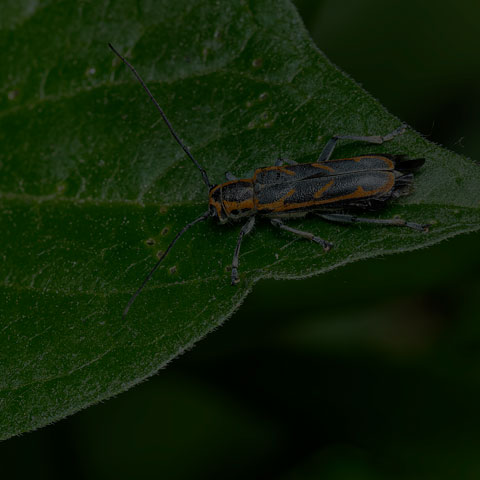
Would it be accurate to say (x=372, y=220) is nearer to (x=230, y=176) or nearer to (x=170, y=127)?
(x=230, y=176)

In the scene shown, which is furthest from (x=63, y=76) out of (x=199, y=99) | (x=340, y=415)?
(x=340, y=415)

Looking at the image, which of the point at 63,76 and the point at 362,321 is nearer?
the point at 63,76

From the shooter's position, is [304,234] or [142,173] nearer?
[304,234]

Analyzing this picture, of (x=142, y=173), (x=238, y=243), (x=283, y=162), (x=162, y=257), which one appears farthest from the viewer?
(x=283, y=162)

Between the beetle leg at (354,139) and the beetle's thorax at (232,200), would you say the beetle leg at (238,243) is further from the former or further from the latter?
the beetle leg at (354,139)

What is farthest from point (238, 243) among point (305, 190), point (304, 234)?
point (305, 190)

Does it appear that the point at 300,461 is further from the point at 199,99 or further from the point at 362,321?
the point at 199,99

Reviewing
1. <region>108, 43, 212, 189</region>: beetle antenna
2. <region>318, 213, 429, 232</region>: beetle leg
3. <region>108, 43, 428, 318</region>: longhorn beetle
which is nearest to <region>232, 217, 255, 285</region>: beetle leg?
<region>108, 43, 428, 318</region>: longhorn beetle
